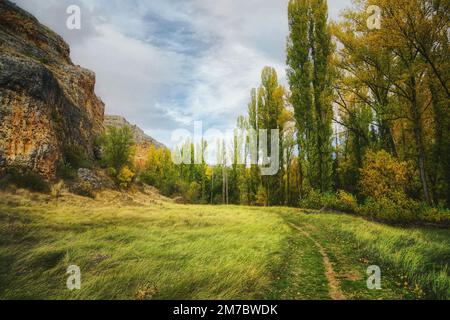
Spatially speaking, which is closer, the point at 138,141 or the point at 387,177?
the point at 387,177

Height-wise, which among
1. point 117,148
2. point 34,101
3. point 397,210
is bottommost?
point 397,210

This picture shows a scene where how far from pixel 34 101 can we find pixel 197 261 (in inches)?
725

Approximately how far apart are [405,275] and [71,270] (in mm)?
7016

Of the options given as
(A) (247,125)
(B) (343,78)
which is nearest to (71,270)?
(B) (343,78)

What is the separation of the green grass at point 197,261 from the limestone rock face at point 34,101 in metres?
9.02

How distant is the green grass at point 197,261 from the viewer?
5.11 m

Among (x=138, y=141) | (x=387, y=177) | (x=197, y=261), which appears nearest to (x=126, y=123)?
(x=138, y=141)

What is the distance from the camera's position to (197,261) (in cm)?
675

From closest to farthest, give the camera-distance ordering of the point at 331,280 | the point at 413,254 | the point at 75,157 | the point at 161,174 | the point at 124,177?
the point at 331,280
the point at 413,254
the point at 75,157
the point at 124,177
the point at 161,174

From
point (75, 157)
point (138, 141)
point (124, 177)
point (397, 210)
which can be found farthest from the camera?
point (138, 141)

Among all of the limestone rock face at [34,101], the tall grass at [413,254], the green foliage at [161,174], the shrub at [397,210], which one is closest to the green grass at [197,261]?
the tall grass at [413,254]

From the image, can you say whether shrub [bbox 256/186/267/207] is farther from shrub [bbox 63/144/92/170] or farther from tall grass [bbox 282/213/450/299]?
tall grass [bbox 282/213/450/299]

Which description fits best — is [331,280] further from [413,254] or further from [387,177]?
[387,177]

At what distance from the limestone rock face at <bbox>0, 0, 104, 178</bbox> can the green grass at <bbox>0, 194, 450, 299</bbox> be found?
9017 millimetres
